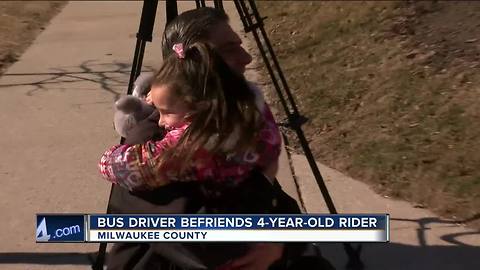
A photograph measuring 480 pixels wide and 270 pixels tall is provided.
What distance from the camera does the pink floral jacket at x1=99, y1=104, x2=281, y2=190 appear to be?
2299mm

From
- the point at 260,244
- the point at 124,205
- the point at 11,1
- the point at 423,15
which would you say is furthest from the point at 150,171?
the point at 11,1

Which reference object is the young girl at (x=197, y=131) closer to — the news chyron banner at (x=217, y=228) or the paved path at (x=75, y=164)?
the news chyron banner at (x=217, y=228)

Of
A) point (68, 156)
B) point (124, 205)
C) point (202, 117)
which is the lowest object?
point (68, 156)

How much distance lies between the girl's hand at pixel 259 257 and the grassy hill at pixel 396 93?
188 centimetres

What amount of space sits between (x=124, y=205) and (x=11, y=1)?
26.8 ft

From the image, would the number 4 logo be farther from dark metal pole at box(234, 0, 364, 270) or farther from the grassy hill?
the grassy hill

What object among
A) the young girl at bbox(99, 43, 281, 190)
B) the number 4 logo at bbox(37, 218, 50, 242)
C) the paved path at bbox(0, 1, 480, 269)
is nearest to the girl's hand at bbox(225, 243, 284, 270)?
the young girl at bbox(99, 43, 281, 190)

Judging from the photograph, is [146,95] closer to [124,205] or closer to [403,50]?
[124,205]

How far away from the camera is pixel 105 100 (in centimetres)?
640

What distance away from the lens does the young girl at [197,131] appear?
2.28 m

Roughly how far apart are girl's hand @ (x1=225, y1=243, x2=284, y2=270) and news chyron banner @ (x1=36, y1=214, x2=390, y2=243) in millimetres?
48

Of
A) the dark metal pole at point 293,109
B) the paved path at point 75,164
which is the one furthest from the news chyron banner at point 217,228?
the paved path at point 75,164

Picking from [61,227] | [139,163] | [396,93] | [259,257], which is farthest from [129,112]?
[396,93]

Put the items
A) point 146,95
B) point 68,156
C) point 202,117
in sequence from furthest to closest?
point 68,156 → point 146,95 → point 202,117
